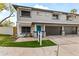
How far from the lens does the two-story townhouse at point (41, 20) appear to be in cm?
1718

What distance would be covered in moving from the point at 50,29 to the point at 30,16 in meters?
5.14

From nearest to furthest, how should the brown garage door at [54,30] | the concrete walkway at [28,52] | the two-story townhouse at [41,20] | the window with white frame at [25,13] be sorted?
1. the concrete walkway at [28,52]
2. the two-story townhouse at [41,20]
3. the window with white frame at [25,13]
4. the brown garage door at [54,30]

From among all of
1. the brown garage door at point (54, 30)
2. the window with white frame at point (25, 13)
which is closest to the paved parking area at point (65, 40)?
the window with white frame at point (25, 13)

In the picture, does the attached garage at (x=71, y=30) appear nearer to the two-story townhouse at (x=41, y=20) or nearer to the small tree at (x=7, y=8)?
the two-story townhouse at (x=41, y=20)

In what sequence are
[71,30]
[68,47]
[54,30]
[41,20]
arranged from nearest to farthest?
[68,47]
[41,20]
[54,30]
[71,30]

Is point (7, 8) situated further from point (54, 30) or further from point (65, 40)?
point (65, 40)

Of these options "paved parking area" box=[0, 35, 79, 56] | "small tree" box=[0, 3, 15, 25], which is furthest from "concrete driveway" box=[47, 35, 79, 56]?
"small tree" box=[0, 3, 15, 25]

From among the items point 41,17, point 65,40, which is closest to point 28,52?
point 65,40

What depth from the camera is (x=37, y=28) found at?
17.8 m

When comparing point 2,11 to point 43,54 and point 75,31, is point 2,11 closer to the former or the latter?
point 75,31

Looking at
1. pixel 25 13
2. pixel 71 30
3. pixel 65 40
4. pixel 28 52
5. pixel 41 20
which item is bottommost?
pixel 28 52

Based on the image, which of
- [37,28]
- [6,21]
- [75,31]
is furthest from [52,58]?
[6,21]

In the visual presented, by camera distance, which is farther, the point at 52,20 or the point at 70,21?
the point at 70,21

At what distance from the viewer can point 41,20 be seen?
18672 mm
